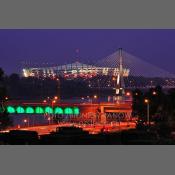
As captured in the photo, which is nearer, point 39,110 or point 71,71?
point 39,110

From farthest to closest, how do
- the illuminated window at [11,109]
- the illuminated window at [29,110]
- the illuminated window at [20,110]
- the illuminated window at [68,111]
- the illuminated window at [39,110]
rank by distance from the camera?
the illuminated window at [39,110]
the illuminated window at [29,110]
the illuminated window at [20,110]
the illuminated window at [68,111]
the illuminated window at [11,109]

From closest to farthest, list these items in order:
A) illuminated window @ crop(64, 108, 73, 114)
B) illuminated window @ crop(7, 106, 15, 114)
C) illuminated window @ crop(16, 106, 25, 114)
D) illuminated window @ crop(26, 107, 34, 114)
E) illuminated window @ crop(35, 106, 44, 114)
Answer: illuminated window @ crop(7, 106, 15, 114) < illuminated window @ crop(64, 108, 73, 114) < illuminated window @ crop(16, 106, 25, 114) < illuminated window @ crop(26, 107, 34, 114) < illuminated window @ crop(35, 106, 44, 114)

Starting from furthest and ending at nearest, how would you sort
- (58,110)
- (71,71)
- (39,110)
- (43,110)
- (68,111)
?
1. (71,71)
2. (43,110)
3. (39,110)
4. (58,110)
5. (68,111)

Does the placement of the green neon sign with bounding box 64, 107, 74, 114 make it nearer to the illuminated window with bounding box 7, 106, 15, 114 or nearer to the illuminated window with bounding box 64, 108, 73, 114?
the illuminated window with bounding box 64, 108, 73, 114

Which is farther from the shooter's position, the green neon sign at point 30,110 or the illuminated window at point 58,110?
the green neon sign at point 30,110

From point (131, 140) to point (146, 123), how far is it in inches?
159

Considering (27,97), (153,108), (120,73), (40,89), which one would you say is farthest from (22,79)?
(153,108)

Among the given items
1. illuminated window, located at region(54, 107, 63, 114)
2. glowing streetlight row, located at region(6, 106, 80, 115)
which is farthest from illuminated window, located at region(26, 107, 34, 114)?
illuminated window, located at region(54, 107, 63, 114)

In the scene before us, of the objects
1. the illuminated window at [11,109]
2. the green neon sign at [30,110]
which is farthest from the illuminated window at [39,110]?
the illuminated window at [11,109]

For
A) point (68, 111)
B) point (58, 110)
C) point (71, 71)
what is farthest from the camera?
point (71, 71)

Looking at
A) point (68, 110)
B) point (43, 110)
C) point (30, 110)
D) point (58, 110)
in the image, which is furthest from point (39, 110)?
point (68, 110)

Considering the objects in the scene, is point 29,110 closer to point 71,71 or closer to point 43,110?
point 43,110

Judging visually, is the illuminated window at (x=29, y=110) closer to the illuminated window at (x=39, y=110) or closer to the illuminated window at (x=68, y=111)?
the illuminated window at (x=39, y=110)

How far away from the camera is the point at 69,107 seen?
656 inches
